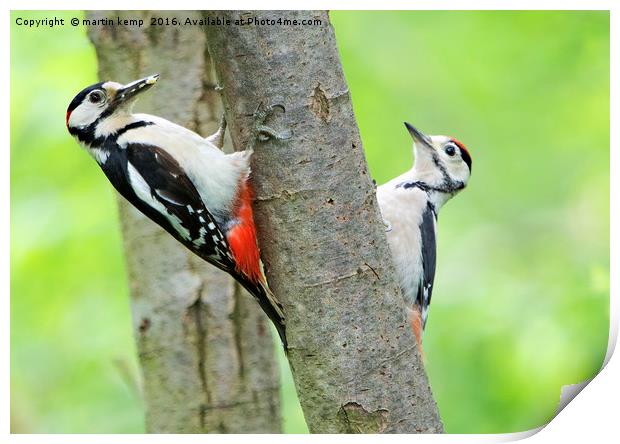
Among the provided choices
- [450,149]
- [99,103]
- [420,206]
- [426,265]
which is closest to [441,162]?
[450,149]

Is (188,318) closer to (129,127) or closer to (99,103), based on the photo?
(129,127)

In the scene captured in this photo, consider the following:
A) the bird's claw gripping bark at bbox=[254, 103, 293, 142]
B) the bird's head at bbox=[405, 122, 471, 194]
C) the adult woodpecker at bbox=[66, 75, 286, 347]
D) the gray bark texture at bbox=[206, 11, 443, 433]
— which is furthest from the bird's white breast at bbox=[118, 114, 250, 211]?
the bird's head at bbox=[405, 122, 471, 194]

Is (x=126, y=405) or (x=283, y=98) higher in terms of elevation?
(x=283, y=98)

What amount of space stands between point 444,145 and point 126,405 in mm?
1807

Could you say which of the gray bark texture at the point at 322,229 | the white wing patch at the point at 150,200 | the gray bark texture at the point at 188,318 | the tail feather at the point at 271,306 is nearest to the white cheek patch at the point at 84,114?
the white wing patch at the point at 150,200

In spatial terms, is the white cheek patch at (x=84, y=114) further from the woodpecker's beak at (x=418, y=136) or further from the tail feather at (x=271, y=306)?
the woodpecker's beak at (x=418, y=136)

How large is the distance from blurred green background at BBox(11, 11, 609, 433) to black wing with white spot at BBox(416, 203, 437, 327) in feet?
0.27

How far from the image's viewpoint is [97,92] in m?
2.81

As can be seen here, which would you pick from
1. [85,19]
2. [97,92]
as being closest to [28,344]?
[97,92]

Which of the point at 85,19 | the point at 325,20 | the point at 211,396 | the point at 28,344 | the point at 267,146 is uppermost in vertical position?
the point at 85,19

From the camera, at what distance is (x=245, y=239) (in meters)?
2.63

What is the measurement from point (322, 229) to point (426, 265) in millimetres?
1008

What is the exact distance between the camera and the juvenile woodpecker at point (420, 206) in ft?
10.7
